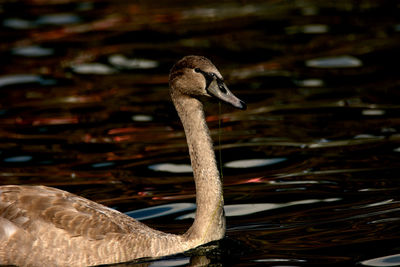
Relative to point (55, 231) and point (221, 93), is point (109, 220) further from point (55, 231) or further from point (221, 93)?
point (221, 93)

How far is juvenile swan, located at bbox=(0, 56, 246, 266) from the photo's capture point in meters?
7.93

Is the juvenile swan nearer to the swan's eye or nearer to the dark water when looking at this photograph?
the swan's eye

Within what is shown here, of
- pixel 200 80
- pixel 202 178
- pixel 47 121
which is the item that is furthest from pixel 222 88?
pixel 47 121

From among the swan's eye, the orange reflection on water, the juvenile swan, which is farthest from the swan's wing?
the orange reflection on water

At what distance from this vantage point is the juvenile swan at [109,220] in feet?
26.0

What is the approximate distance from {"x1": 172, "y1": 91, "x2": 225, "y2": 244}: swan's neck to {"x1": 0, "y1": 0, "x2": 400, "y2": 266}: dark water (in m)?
0.21

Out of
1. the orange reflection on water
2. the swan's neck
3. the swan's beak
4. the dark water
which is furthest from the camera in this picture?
the orange reflection on water

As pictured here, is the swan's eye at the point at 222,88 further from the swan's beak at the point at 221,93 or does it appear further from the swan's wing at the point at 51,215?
the swan's wing at the point at 51,215

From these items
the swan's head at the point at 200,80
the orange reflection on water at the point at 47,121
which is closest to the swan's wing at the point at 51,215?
the swan's head at the point at 200,80

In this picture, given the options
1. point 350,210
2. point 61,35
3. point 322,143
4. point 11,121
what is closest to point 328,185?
point 350,210

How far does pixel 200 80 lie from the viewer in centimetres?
808

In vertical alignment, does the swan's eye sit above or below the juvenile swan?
above

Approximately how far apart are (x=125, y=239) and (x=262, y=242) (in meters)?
1.43

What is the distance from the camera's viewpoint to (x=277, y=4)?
67.5 feet
